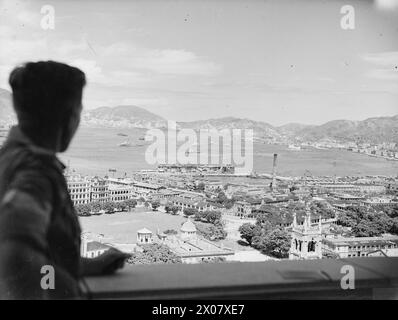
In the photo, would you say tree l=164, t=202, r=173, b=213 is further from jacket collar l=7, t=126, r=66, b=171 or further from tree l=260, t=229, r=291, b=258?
jacket collar l=7, t=126, r=66, b=171

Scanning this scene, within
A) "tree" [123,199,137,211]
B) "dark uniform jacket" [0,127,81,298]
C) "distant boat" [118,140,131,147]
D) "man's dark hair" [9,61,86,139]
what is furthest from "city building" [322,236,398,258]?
"man's dark hair" [9,61,86,139]

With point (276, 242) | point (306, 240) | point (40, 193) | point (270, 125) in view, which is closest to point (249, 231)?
point (276, 242)

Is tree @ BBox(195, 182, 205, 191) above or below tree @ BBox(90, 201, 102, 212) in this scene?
above

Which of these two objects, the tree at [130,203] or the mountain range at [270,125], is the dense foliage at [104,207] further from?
the mountain range at [270,125]

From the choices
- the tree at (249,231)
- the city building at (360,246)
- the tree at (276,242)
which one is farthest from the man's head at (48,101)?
the city building at (360,246)

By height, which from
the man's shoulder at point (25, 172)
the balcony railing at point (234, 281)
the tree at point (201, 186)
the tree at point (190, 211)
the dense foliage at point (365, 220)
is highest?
the man's shoulder at point (25, 172)

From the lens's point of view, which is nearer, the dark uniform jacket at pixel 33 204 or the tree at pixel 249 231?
the dark uniform jacket at pixel 33 204
